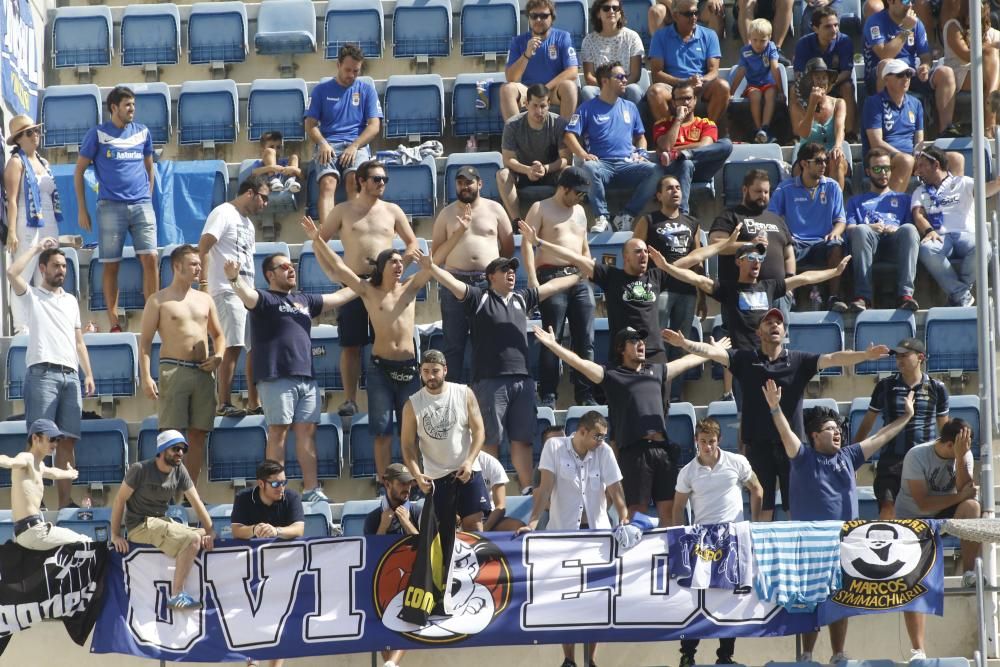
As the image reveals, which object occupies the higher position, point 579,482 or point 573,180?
point 573,180

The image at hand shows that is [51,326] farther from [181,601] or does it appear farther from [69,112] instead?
[69,112]

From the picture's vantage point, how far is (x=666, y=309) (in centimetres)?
1414

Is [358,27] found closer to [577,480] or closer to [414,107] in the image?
[414,107]

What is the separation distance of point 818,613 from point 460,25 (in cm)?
792

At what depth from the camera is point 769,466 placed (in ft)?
42.3

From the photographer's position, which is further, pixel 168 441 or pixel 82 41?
pixel 82 41

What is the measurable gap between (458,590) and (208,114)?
659cm

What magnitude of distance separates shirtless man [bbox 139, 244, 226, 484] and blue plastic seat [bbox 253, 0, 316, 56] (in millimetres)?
4337

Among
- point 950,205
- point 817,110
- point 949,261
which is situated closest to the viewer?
point 949,261

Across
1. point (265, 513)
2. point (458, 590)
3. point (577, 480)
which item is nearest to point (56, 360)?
point (265, 513)

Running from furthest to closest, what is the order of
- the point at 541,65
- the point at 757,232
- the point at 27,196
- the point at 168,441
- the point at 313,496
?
the point at 541,65
the point at 27,196
the point at 757,232
the point at 313,496
the point at 168,441

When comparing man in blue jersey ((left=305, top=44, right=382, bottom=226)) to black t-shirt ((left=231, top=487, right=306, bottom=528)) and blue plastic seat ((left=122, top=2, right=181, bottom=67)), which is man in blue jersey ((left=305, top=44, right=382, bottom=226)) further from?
black t-shirt ((left=231, top=487, right=306, bottom=528))

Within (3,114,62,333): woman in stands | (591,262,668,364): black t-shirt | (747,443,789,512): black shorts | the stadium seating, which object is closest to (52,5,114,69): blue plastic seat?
the stadium seating

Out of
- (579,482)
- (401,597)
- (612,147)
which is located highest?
(612,147)
